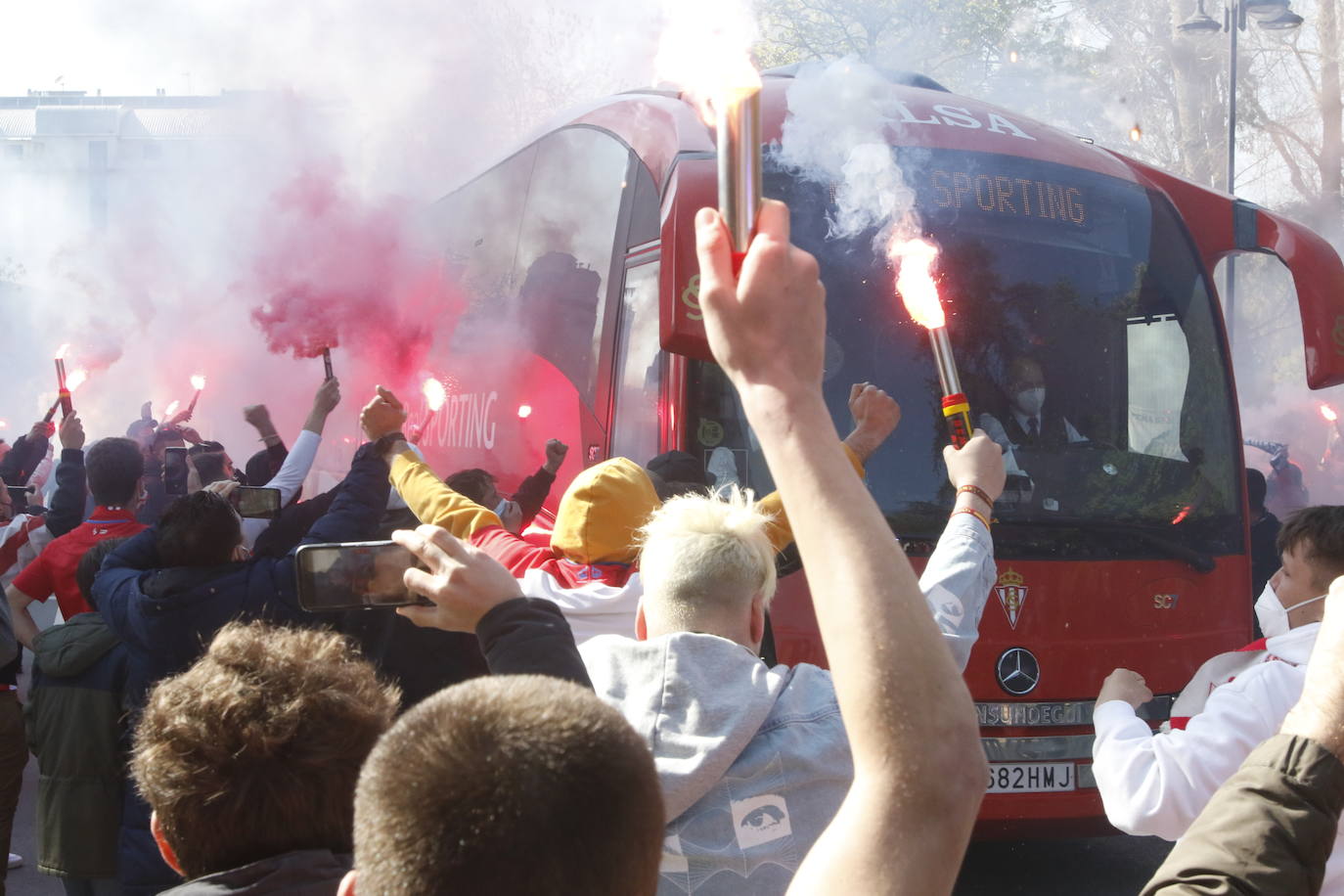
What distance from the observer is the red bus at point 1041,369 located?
5074 millimetres

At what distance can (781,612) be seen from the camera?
494 cm

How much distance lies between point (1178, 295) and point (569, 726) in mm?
5295

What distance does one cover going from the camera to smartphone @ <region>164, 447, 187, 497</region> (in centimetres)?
767

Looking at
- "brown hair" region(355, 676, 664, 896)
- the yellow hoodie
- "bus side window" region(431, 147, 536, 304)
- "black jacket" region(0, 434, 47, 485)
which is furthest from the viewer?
"black jacket" region(0, 434, 47, 485)

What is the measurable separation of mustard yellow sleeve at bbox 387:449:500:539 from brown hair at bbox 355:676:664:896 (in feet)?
6.82

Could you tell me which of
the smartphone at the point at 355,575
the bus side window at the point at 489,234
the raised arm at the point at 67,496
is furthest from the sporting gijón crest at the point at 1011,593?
the raised arm at the point at 67,496

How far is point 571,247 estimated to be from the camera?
21.8ft

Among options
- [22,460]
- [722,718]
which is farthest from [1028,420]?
[22,460]

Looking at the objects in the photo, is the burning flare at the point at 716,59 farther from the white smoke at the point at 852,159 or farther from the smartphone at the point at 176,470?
the smartphone at the point at 176,470

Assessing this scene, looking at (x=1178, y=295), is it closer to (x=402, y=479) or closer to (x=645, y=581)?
(x=402, y=479)

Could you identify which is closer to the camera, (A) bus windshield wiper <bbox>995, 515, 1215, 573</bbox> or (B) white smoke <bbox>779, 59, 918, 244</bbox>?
(A) bus windshield wiper <bbox>995, 515, 1215, 573</bbox>

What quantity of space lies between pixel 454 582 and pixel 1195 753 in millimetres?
1593

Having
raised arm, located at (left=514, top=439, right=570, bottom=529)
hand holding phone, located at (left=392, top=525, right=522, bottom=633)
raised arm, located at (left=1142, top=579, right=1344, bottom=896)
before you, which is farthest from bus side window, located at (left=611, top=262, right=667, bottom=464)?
raised arm, located at (left=1142, top=579, right=1344, bottom=896)

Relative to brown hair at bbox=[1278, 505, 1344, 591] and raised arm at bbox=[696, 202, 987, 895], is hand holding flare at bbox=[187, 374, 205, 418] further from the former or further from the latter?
raised arm at bbox=[696, 202, 987, 895]
